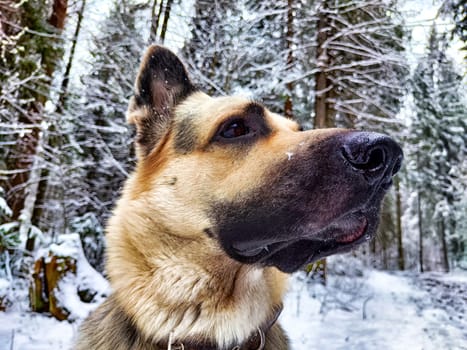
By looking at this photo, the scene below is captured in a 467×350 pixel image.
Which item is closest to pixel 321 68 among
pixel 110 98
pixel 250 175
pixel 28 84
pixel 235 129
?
pixel 110 98

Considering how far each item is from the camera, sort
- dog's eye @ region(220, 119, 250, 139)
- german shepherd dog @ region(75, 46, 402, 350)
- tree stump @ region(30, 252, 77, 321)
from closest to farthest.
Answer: german shepherd dog @ region(75, 46, 402, 350) < dog's eye @ region(220, 119, 250, 139) < tree stump @ region(30, 252, 77, 321)

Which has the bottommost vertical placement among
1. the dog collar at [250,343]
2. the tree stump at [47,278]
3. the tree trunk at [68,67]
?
the tree stump at [47,278]

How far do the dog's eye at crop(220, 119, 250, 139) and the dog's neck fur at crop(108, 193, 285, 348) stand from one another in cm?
67

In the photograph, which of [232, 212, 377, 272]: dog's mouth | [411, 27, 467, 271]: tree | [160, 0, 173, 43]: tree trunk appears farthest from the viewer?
[411, 27, 467, 271]: tree

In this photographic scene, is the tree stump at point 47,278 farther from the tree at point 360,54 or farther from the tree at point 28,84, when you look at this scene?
the tree at point 360,54

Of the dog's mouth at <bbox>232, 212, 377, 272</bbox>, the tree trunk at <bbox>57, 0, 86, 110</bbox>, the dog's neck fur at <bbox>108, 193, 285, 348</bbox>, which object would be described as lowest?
the dog's neck fur at <bbox>108, 193, 285, 348</bbox>

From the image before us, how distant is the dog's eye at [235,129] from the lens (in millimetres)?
2373

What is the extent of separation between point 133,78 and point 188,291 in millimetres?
7822

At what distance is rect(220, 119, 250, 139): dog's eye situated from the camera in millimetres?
2373

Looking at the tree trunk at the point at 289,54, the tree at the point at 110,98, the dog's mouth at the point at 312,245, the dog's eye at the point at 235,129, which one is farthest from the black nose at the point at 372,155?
the tree at the point at 110,98

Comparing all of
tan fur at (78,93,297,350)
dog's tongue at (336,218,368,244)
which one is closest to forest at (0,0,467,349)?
tan fur at (78,93,297,350)

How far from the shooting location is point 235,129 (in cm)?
239

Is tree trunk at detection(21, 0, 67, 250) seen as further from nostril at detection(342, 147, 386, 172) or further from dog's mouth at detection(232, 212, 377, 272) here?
nostril at detection(342, 147, 386, 172)

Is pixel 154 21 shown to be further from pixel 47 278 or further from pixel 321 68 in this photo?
pixel 47 278
